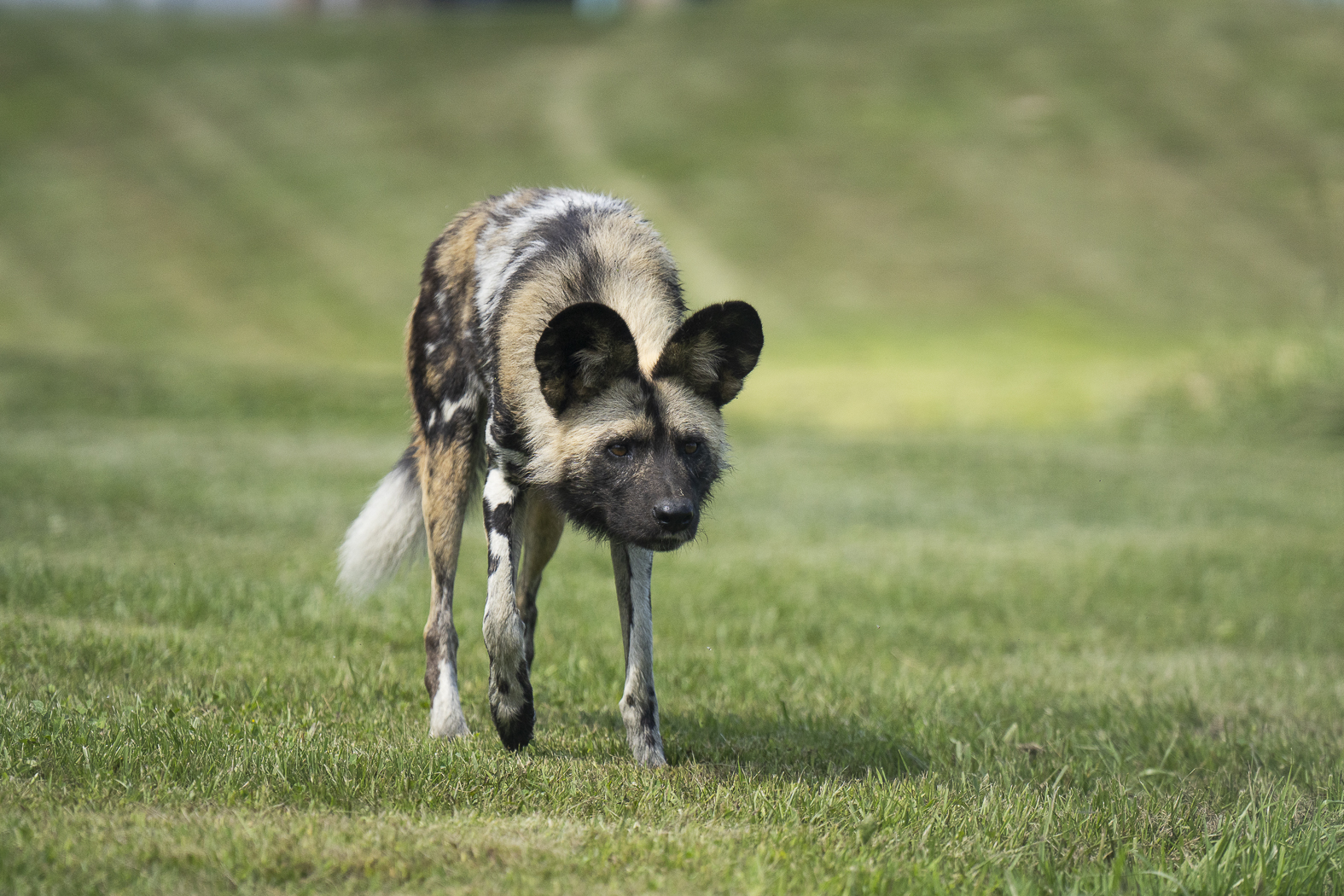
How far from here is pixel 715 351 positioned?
4375mm

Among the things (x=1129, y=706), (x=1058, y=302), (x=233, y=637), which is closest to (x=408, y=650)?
(x=233, y=637)

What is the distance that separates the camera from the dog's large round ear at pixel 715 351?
4254 mm

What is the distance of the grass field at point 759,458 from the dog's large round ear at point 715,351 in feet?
4.21

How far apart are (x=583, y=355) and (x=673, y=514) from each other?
0.62 m

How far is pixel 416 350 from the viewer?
18.0 ft

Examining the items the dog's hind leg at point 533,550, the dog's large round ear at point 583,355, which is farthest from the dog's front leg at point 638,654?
the dog's large round ear at point 583,355

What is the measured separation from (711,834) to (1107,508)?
979cm

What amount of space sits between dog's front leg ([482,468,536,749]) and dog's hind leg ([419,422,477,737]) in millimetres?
426

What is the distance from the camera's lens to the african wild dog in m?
4.27

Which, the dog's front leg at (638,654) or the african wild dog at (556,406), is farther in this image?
the dog's front leg at (638,654)

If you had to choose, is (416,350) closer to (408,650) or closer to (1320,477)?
(408,650)

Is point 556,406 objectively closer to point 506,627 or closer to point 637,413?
point 637,413

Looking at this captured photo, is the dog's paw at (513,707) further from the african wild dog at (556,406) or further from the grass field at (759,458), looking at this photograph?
the grass field at (759,458)

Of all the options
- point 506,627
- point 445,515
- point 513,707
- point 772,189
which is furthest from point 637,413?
point 772,189
